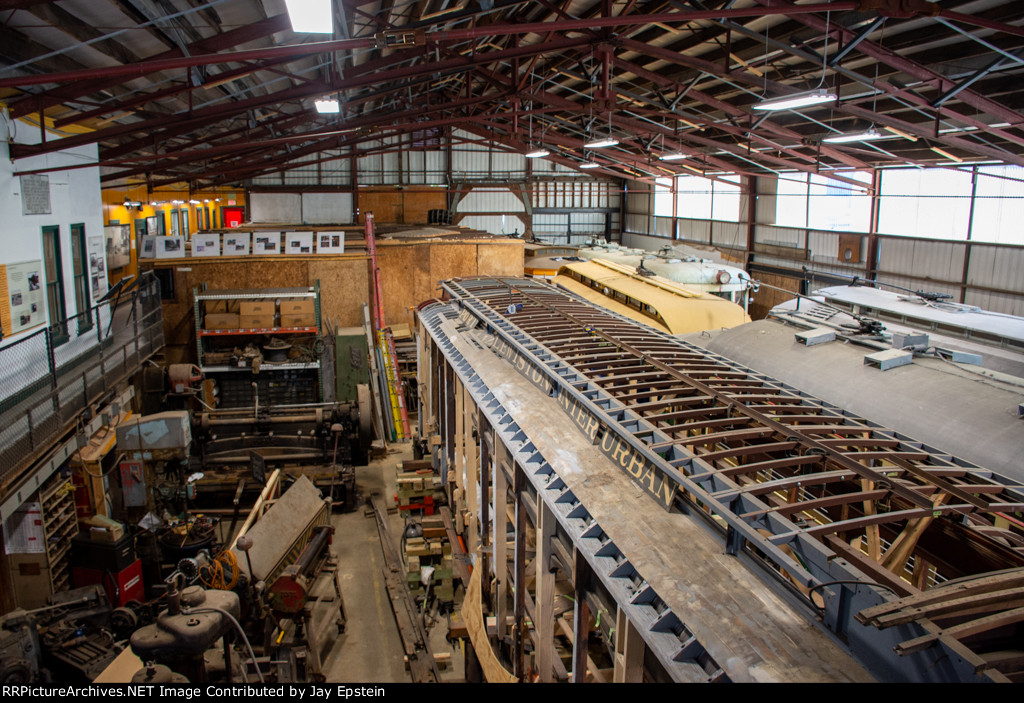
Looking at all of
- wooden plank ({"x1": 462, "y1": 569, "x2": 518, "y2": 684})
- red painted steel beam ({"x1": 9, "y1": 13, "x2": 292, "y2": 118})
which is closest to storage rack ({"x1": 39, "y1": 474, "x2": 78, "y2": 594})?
red painted steel beam ({"x1": 9, "y1": 13, "x2": 292, "y2": 118})

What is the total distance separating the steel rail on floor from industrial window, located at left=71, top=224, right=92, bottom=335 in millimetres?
8995

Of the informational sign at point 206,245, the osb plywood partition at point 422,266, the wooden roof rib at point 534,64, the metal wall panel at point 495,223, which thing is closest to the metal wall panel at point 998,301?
the wooden roof rib at point 534,64

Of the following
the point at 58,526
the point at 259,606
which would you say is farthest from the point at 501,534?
the point at 58,526

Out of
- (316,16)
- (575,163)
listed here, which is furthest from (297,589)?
(575,163)

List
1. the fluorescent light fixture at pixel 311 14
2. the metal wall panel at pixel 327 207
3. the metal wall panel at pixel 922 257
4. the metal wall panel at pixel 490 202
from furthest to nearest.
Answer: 1. the metal wall panel at pixel 490 202
2. the metal wall panel at pixel 327 207
3. the metal wall panel at pixel 922 257
4. the fluorescent light fixture at pixel 311 14

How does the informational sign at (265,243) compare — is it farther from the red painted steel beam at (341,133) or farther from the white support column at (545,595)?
the white support column at (545,595)

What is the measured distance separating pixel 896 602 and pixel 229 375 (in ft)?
47.5

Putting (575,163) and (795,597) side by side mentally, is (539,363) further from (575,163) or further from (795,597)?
(575,163)

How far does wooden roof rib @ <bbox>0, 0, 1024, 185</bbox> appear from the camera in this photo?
9.30 meters

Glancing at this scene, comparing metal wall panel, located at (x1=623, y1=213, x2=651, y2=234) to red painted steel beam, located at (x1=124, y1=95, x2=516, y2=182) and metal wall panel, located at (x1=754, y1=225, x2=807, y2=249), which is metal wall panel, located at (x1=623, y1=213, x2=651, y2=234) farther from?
red painted steel beam, located at (x1=124, y1=95, x2=516, y2=182)

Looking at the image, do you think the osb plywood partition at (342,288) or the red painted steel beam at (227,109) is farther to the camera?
the osb plywood partition at (342,288)

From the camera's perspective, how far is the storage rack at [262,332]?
48.1 feet

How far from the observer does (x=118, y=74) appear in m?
8.27

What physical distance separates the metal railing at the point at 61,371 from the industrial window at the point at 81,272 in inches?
3.0
